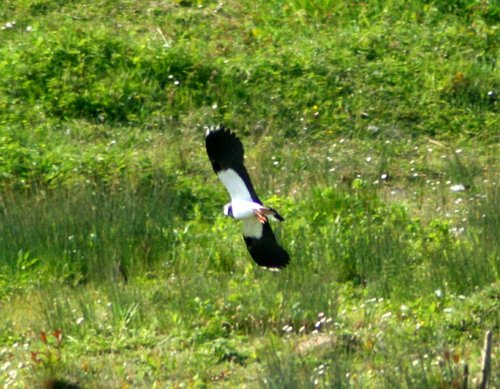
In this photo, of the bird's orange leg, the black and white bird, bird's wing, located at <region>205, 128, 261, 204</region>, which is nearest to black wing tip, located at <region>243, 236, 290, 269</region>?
the black and white bird

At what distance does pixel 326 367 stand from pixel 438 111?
5.25 meters

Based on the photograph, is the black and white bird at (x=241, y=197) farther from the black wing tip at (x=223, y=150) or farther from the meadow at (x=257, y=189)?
the meadow at (x=257, y=189)

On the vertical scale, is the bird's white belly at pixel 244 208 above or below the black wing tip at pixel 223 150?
below

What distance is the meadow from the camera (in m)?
7.37

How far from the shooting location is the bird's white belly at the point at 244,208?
7.84 metres

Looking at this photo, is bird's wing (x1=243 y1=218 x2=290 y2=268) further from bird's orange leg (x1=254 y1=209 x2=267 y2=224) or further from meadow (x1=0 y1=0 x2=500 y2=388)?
bird's orange leg (x1=254 y1=209 x2=267 y2=224)

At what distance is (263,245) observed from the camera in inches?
323

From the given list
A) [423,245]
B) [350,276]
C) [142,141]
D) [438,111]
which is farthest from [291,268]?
[438,111]

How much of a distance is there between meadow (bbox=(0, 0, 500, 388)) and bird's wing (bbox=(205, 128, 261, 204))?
21.4 inches

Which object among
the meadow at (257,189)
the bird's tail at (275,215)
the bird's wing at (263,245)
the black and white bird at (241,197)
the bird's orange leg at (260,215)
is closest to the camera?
the meadow at (257,189)

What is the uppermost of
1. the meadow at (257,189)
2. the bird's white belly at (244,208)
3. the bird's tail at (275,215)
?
the bird's tail at (275,215)

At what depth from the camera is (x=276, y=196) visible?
9.84 m

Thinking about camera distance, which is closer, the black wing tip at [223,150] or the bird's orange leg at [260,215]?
the bird's orange leg at [260,215]

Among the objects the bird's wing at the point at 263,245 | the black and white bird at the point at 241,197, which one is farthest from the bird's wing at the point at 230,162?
the bird's wing at the point at 263,245
